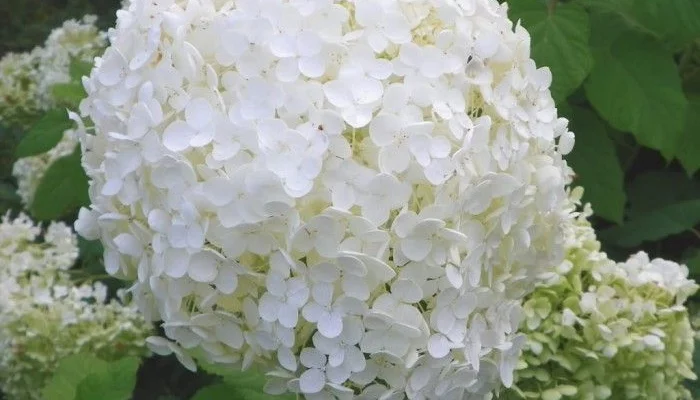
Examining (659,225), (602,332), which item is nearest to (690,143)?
(659,225)

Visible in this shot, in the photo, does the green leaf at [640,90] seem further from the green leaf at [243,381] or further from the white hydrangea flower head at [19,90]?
the white hydrangea flower head at [19,90]

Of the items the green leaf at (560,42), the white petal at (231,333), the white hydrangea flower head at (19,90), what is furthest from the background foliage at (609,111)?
the white hydrangea flower head at (19,90)

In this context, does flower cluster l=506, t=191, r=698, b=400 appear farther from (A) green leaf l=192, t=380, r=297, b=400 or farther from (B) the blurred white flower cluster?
(B) the blurred white flower cluster

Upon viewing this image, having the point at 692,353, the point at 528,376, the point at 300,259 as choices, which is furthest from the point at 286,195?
the point at 692,353

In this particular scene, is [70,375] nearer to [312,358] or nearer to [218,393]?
[218,393]

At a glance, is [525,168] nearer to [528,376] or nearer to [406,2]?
[406,2]
